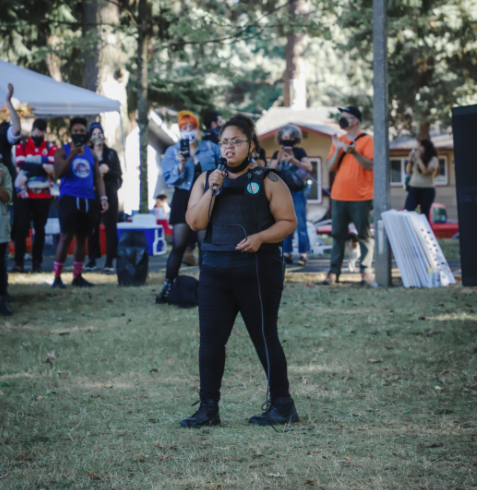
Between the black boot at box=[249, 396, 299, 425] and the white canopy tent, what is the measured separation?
743cm

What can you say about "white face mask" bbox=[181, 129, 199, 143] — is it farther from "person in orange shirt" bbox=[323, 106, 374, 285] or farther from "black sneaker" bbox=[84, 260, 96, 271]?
"black sneaker" bbox=[84, 260, 96, 271]

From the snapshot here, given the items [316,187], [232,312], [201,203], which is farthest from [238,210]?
[316,187]

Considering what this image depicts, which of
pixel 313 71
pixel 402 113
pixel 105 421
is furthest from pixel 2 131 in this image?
pixel 313 71

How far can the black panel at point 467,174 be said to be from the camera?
4484 millimetres

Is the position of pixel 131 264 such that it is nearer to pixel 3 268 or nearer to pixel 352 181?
pixel 3 268

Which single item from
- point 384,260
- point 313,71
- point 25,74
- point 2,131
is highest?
point 313,71

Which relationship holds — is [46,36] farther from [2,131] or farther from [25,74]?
[2,131]

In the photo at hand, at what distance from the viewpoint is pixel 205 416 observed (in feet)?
14.2

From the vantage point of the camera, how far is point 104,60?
1858 centimetres

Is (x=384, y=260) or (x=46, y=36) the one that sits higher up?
(x=46, y=36)

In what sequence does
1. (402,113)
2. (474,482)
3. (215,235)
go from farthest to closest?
(402,113)
(215,235)
(474,482)

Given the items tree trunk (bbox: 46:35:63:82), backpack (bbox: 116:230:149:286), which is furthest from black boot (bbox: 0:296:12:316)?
tree trunk (bbox: 46:35:63:82)

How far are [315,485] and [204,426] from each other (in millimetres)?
1131

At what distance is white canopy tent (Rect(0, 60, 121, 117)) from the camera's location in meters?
10.5
